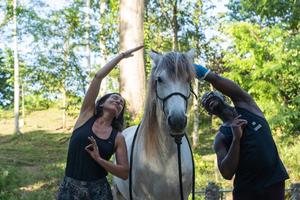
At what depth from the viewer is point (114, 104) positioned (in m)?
3.05

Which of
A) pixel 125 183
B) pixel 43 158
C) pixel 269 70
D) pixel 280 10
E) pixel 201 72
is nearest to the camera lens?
pixel 201 72

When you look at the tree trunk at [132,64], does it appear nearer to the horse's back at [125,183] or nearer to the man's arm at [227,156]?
the horse's back at [125,183]

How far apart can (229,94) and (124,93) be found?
3537mm

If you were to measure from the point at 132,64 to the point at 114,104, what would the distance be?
3.31 metres

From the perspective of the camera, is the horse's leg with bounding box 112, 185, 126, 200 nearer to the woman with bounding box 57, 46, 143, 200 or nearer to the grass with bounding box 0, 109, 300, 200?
the woman with bounding box 57, 46, 143, 200

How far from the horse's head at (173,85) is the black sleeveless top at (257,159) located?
0.41 m

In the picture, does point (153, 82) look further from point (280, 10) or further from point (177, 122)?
point (280, 10)

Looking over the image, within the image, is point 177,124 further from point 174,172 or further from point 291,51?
point 291,51

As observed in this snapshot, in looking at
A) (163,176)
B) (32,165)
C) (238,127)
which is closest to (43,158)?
(32,165)

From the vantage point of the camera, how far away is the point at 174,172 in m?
3.32

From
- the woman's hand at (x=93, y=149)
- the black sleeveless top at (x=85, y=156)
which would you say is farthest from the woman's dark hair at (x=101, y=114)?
the woman's hand at (x=93, y=149)

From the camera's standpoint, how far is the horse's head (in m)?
2.78

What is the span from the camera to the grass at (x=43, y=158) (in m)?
7.42

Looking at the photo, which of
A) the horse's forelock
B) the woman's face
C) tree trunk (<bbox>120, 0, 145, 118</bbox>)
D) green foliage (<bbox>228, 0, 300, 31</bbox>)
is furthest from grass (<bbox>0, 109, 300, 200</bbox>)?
the horse's forelock
